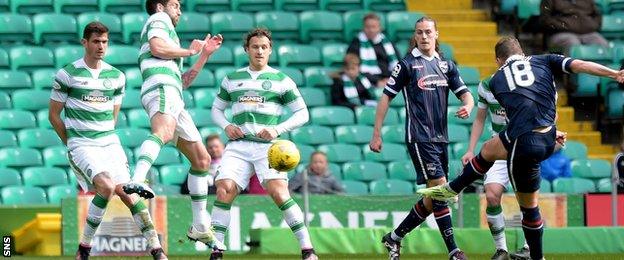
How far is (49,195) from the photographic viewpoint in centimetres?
1972

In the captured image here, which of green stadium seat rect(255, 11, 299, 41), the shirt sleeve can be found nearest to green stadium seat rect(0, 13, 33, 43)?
green stadium seat rect(255, 11, 299, 41)

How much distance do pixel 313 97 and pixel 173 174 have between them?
2.68 meters

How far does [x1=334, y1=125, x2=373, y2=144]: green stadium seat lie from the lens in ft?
70.1

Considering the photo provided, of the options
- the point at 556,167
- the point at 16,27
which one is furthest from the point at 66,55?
the point at 556,167

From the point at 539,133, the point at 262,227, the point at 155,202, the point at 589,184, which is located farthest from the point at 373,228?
the point at 539,133

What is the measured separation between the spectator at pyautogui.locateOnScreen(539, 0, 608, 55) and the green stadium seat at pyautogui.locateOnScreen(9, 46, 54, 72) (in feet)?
23.1

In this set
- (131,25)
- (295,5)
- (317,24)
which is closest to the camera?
(131,25)

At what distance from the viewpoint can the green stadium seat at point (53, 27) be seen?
2203 cm

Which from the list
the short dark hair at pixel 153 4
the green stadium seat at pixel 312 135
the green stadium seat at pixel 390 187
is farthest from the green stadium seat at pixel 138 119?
the short dark hair at pixel 153 4

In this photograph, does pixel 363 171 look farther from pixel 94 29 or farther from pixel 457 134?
pixel 94 29

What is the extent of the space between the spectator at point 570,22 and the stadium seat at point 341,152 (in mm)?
3772

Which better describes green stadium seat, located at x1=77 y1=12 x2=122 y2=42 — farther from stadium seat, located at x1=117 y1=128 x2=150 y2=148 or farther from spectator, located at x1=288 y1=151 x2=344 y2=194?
spectator, located at x1=288 y1=151 x2=344 y2=194

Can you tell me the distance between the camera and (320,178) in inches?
752

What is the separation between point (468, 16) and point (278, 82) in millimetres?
10882
